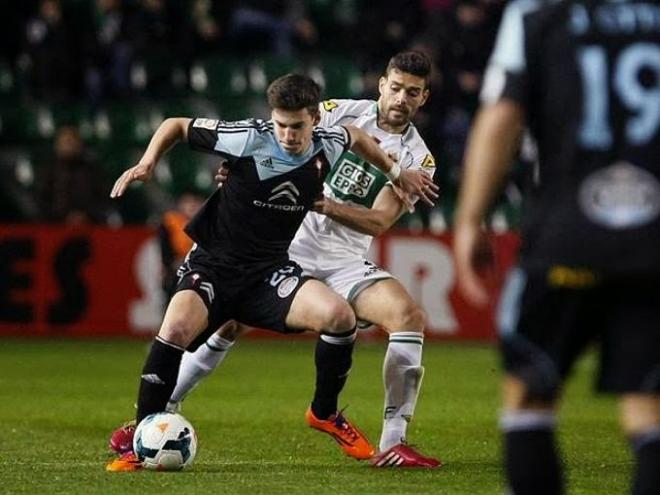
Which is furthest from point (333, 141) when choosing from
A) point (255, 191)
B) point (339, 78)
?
point (339, 78)

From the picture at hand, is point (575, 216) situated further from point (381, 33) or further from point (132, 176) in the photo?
point (381, 33)

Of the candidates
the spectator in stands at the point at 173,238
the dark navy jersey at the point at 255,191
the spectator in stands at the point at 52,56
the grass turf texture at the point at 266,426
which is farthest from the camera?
the spectator in stands at the point at 52,56

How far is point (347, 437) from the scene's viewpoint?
318 inches

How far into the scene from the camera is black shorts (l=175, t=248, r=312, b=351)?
25.4ft

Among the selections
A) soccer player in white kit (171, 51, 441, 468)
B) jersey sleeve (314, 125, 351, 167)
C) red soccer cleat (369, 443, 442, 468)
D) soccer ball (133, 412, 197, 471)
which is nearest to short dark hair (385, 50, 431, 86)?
soccer player in white kit (171, 51, 441, 468)

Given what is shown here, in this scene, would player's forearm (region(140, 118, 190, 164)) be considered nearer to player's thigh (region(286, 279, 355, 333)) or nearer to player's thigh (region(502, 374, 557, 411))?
player's thigh (region(286, 279, 355, 333))

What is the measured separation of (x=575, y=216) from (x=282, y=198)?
12.3ft

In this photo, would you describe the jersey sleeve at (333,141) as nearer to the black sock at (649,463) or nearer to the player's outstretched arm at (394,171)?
the player's outstretched arm at (394,171)

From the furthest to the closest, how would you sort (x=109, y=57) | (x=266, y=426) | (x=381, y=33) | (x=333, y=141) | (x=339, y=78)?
(x=339, y=78), (x=381, y=33), (x=109, y=57), (x=266, y=426), (x=333, y=141)

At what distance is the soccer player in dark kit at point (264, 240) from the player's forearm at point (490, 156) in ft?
10.7

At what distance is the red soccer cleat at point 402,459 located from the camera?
7.73 meters

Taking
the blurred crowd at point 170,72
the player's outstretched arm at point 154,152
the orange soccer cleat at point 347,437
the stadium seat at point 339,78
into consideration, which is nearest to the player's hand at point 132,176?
the player's outstretched arm at point 154,152

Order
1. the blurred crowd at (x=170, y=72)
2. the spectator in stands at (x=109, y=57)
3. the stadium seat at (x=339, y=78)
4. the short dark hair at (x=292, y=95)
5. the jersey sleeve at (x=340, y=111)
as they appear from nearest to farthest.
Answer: the short dark hair at (x=292, y=95) → the jersey sleeve at (x=340, y=111) → the blurred crowd at (x=170, y=72) → the spectator in stands at (x=109, y=57) → the stadium seat at (x=339, y=78)

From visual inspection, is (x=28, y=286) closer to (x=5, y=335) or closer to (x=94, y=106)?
(x=5, y=335)
